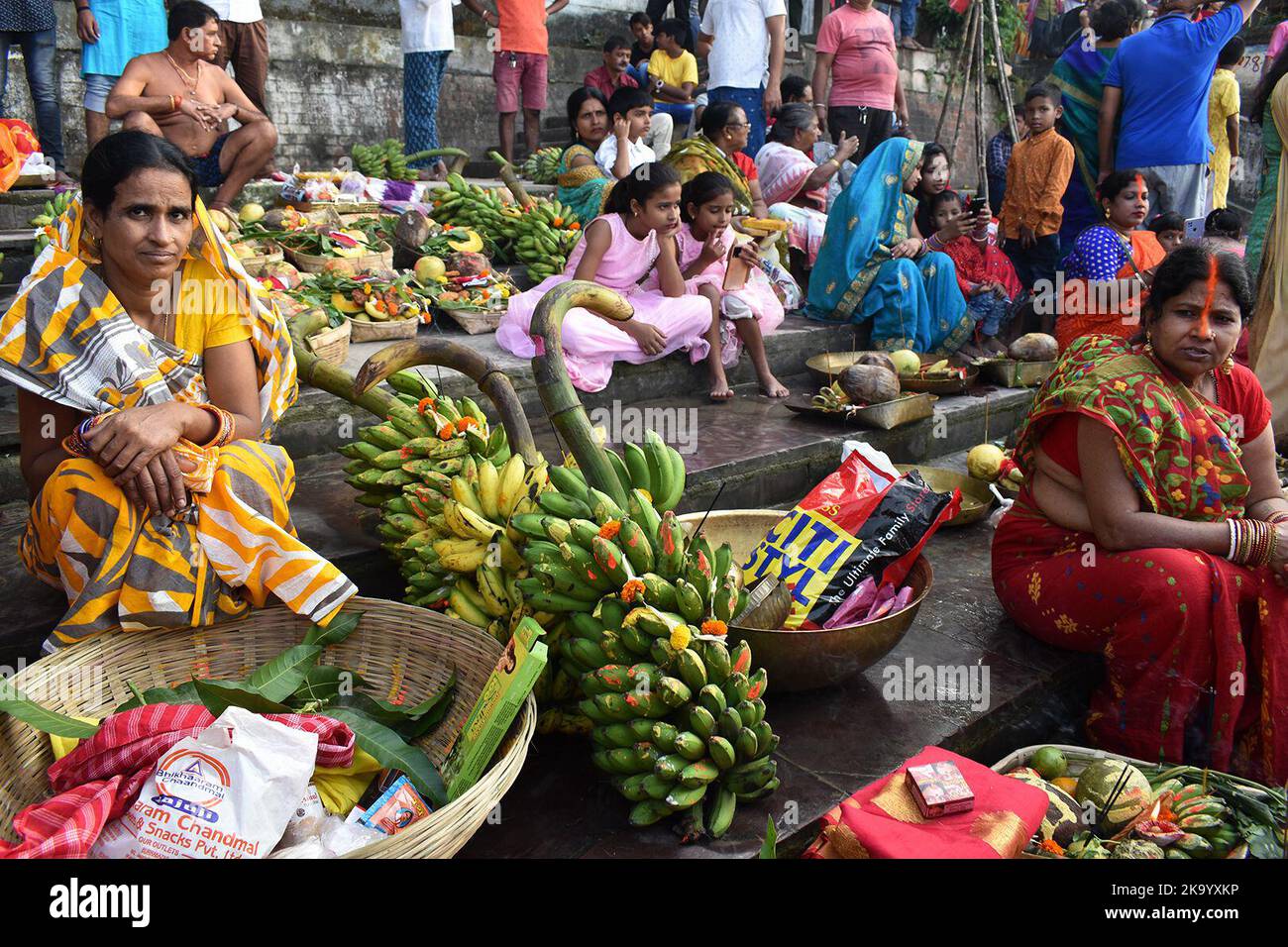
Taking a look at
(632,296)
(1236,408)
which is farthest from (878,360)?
(1236,408)

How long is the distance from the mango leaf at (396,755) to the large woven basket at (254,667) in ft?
0.40

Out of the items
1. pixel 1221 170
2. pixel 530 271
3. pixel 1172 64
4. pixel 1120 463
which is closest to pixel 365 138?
pixel 530 271

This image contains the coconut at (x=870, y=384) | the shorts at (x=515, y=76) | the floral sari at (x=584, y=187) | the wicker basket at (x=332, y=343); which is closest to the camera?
the wicker basket at (x=332, y=343)

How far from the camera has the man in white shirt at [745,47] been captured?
779 cm

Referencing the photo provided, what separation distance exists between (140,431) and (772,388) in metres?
3.50

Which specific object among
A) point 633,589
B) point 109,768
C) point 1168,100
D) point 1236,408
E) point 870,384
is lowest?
point 109,768

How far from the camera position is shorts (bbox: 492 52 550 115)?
8.12m

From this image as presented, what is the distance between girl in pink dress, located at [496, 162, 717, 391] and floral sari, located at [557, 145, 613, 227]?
5.34 feet

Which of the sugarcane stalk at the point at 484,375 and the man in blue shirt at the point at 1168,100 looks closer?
the sugarcane stalk at the point at 484,375

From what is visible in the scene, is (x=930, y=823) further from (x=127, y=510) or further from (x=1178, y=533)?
(x=127, y=510)

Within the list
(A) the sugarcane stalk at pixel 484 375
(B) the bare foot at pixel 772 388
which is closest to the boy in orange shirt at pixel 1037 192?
(B) the bare foot at pixel 772 388

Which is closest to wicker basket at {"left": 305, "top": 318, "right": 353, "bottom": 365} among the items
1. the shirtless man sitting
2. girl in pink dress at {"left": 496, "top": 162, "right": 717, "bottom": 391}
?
girl in pink dress at {"left": 496, "top": 162, "right": 717, "bottom": 391}

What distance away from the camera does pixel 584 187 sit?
657 cm

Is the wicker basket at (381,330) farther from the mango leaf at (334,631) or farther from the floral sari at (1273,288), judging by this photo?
the floral sari at (1273,288)
